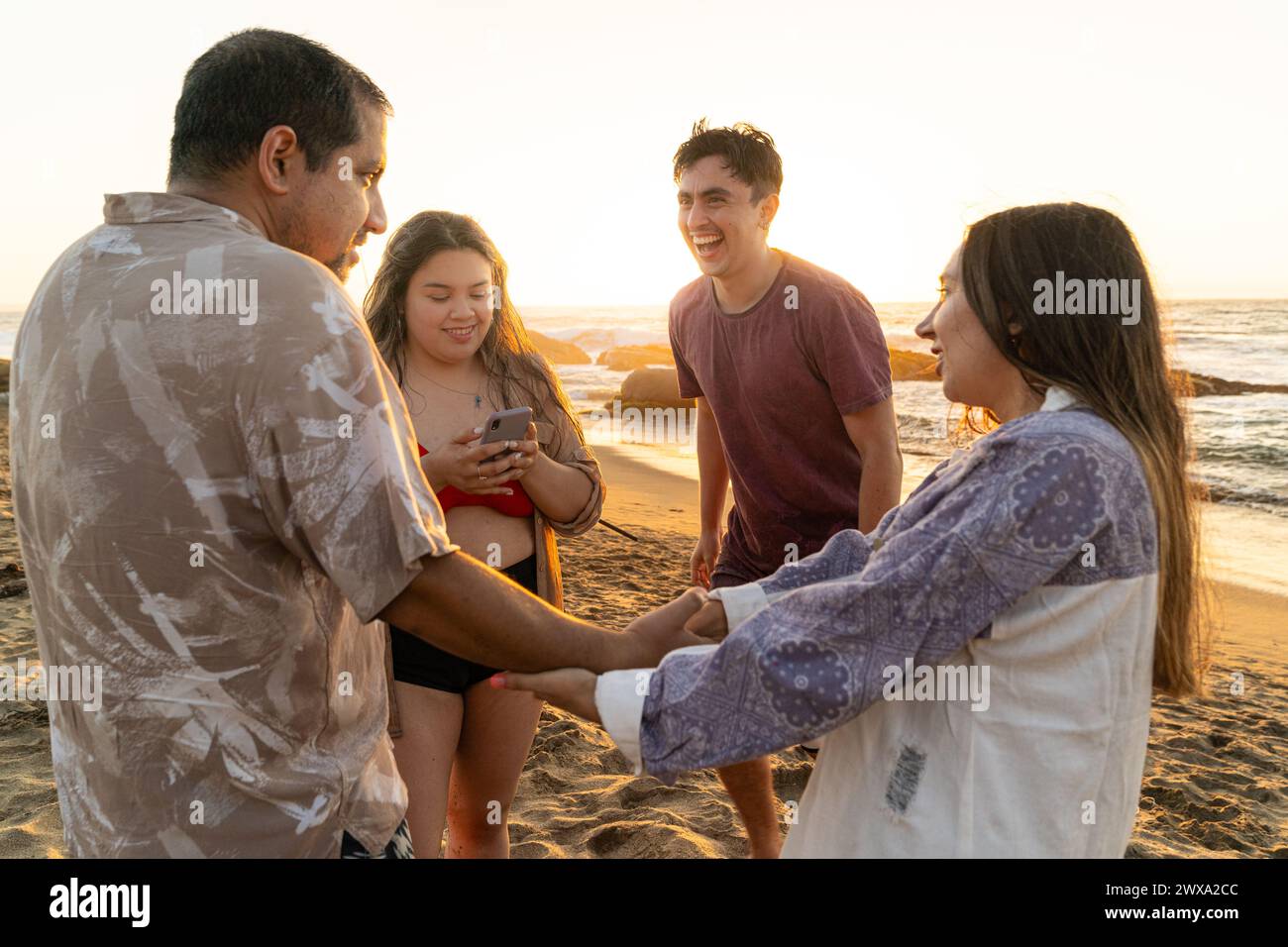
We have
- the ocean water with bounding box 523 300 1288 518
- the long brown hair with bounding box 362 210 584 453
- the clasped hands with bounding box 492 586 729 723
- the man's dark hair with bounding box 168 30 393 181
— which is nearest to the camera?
the man's dark hair with bounding box 168 30 393 181

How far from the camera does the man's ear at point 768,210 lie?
4227 millimetres

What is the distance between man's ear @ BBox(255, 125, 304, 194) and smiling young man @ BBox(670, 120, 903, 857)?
2.29 m

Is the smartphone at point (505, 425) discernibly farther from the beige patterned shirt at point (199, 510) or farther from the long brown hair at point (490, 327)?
the beige patterned shirt at point (199, 510)

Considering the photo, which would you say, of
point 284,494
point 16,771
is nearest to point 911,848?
point 284,494

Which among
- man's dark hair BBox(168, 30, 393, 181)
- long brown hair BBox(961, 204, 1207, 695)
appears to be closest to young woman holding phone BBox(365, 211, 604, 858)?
man's dark hair BBox(168, 30, 393, 181)

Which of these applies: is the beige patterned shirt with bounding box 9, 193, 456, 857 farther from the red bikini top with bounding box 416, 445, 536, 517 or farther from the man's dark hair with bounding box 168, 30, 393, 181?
the red bikini top with bounding box 416, 445, 536, 517

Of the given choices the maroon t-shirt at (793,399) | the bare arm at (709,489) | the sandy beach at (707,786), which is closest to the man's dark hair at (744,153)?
the maroon t-shirt at (793,399)

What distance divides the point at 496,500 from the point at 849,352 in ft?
A: 4.79

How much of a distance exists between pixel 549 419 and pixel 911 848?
1948mm

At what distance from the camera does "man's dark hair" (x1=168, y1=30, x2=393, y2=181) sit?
6.00ft

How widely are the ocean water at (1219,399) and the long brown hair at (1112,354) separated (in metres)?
0.17

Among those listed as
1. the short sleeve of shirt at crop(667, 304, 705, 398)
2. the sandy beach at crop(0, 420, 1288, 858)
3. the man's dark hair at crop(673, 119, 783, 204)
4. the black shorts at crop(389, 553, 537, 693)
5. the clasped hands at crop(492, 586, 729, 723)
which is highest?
the man's dark hair at crop(673, 119, 783, 204)

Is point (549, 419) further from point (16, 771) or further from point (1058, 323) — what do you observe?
point (16, 771)

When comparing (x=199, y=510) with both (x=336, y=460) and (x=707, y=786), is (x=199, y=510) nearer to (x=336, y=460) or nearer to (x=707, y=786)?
(x=336, y=460)
